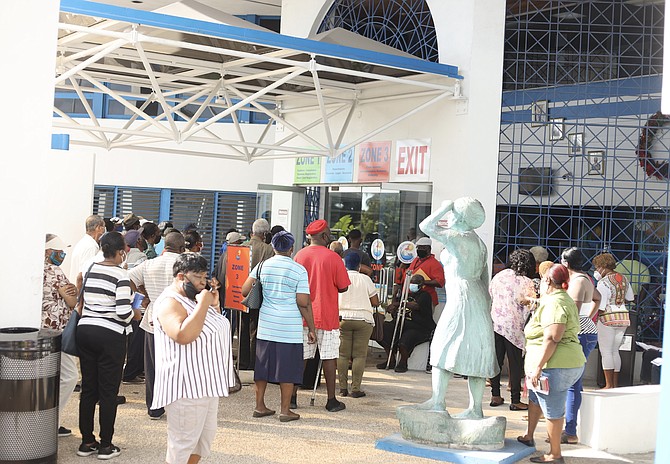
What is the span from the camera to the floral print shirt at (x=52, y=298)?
6.77 m

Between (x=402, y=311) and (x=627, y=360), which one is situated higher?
(x=402, y=311)

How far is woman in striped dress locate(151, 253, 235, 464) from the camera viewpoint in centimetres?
481

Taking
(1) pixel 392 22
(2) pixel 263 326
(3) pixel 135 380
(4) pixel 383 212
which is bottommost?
(3) pixel 135 380

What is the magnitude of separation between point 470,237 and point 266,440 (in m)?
2.32

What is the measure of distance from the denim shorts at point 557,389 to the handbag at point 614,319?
11.2 ft

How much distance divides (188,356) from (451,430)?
110 inches

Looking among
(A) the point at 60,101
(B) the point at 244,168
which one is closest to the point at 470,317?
(B) the point at 244,168

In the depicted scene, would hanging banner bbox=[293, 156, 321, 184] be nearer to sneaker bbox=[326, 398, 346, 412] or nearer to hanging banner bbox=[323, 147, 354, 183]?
hanging banner bbox=[323, 147, 354, 183]

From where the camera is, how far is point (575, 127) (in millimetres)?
12211

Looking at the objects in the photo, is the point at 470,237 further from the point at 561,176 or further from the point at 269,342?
the point at 561,176

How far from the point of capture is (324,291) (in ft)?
26.2

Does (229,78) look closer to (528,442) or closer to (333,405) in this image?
(333,405)

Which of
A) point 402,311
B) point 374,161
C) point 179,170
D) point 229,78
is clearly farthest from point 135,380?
point 179,170

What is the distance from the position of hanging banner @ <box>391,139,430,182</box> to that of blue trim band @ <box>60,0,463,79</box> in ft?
4.29
